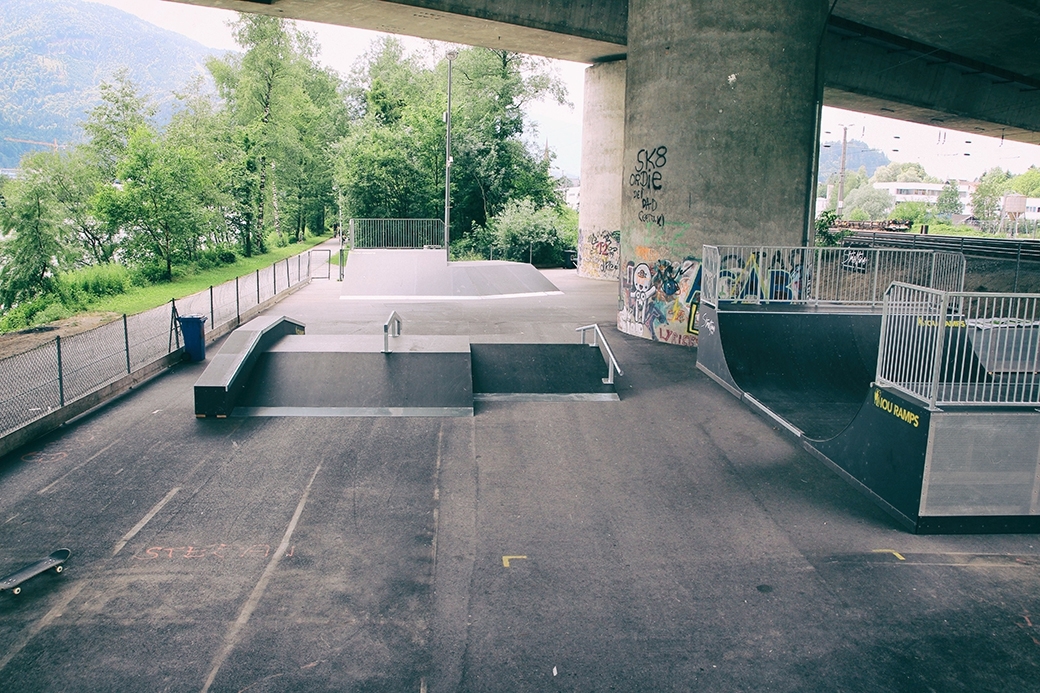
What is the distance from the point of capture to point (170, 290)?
3381 cm

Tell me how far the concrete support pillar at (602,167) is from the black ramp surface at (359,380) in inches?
778

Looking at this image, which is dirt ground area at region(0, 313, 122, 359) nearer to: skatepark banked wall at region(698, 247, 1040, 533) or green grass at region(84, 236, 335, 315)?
green grass at region(84, 236, 335, 315)

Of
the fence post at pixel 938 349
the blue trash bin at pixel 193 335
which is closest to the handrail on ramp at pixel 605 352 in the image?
the fence post at pixel 938 349

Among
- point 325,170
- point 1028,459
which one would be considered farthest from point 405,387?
point 325,170

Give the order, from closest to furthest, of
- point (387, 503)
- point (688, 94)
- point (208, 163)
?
1. point (387, 503)
2. point (688, 94)
3. point (208, 163)

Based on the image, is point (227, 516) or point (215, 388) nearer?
point (227, 516)

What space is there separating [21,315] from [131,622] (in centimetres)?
2508

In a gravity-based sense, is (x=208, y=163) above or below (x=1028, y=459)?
above

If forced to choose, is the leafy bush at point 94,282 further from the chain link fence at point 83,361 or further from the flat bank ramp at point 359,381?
the flat bank ramp at point 359,381

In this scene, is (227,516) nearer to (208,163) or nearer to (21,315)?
(21,315)

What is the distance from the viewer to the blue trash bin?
16.7m

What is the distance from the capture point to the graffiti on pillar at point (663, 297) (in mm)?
18906

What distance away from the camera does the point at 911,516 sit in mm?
8477

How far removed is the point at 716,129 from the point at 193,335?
1386cm
